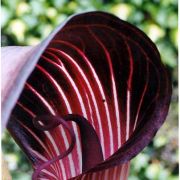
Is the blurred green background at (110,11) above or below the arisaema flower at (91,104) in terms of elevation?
below

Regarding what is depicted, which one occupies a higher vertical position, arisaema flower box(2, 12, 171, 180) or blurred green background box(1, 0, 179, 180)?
arisaema flower box(2, 12, 171, 180)

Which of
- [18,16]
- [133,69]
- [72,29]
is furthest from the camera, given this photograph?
[18,16]

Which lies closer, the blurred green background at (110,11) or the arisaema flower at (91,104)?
the arisaema flower at (91,104)

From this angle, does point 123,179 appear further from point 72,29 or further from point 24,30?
point 24,30

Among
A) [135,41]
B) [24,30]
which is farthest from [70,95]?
[24,30]

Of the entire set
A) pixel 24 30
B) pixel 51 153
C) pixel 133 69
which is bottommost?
pixel 24 30

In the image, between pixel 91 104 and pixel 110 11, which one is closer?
pixel 91 104

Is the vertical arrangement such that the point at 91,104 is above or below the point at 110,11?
above

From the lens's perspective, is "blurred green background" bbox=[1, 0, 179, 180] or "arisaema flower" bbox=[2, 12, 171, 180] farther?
"blurred green background" bbox=[1, 0, 179, 180]
